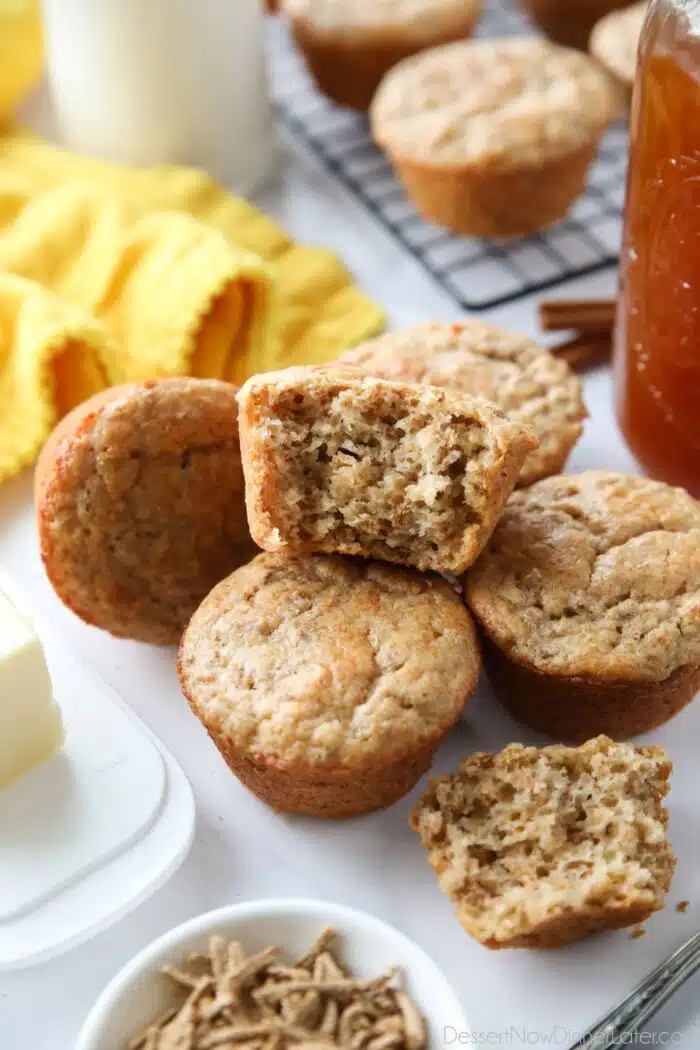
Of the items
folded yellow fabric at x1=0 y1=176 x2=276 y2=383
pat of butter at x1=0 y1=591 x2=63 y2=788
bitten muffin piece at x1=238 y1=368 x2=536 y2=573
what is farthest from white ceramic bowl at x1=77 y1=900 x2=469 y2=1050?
folded yellow fabric at x1=0 y1=176 x2=276 y2=383

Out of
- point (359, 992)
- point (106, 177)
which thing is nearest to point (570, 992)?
point (359, 992)

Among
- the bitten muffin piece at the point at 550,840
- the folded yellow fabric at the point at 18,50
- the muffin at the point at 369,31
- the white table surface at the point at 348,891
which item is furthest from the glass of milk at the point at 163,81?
the bitten muffin piece at the point at 550,840

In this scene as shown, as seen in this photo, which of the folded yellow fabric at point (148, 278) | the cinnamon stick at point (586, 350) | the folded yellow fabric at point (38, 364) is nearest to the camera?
the folded yellow fabric at point (38, 364)

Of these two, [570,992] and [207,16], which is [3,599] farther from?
[207,16]

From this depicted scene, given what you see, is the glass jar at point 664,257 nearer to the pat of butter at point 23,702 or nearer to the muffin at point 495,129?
the muffin at point 495,129

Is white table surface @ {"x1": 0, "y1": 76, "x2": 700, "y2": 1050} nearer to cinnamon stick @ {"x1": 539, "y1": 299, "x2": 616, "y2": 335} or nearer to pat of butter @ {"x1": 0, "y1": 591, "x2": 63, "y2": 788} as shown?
pat of butter @ {"x1": 0, "y1": 591, "x2": 63, "y2": 788}
